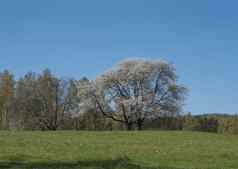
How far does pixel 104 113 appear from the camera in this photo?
239 ft

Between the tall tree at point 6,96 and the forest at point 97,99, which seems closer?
the forest at point 97,99

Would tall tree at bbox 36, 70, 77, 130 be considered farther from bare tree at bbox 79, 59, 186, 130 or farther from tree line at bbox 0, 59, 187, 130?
bare tree at bbox 79, 59, 186, 130

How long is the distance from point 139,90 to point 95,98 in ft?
27.7

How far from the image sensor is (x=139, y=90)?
71000 millimetres

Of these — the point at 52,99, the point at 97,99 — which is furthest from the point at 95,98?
the point at 52,99

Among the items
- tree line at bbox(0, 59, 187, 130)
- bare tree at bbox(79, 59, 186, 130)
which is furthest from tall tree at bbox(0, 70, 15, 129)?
bare tree at bbox(79, 59, 186, 130)

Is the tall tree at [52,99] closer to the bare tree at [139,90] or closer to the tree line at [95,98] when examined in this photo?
the tree line at [95,98]

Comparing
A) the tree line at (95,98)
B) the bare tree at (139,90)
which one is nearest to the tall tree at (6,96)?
the tree line at (95,98)

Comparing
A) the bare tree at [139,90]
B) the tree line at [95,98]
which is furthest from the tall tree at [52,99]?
the bare tree at [139,90]

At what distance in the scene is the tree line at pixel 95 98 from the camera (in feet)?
230

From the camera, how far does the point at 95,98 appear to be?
241 feet

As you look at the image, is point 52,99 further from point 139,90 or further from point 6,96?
point 139,90

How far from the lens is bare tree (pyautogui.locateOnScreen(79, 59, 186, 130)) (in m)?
69.7

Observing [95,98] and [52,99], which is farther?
[52,99]
